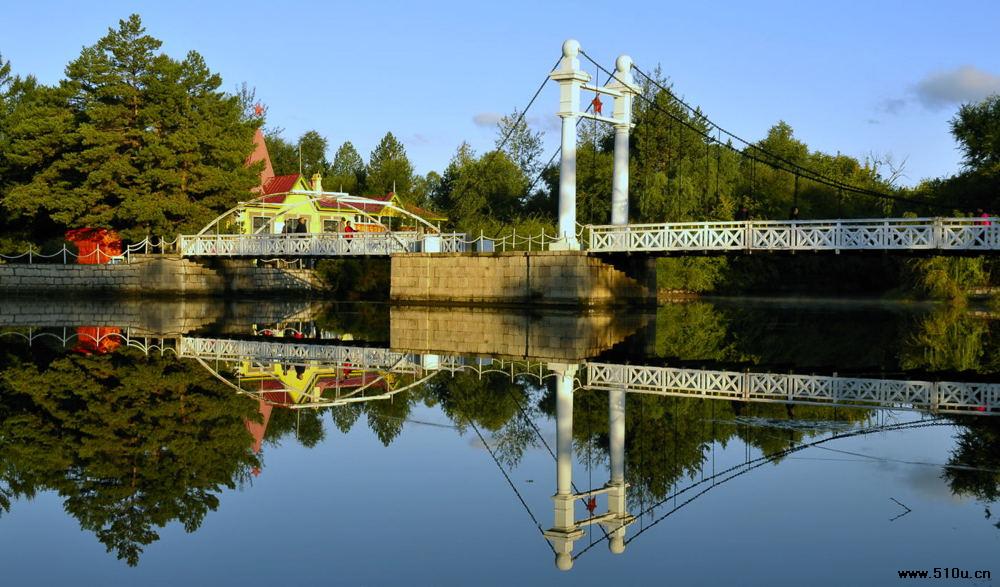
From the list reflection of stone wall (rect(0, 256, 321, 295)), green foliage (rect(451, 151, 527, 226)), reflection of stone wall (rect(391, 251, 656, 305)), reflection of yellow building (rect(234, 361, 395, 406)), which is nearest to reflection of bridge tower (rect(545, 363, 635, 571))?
reflection of yellow building (rect(234, 361, 395, 406))

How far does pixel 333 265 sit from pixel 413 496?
35.9 metres

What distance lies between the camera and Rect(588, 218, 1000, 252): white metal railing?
25.3 metres

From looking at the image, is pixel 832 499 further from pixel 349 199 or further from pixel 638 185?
pixel 638 185

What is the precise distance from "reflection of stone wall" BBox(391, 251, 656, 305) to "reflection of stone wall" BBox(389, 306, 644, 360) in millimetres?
824

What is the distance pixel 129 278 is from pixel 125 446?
31029 millimetres

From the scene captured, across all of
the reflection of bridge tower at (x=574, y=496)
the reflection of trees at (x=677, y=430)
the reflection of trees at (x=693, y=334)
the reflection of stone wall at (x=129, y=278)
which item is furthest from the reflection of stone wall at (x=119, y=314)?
the reflection of bridge tower at (x=574, y=496)

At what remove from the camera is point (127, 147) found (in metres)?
38.9

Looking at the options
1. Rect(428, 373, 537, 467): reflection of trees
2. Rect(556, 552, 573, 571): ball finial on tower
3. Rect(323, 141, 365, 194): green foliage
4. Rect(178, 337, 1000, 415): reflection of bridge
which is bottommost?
Rect(556, 552, 573, 571): ball finial on tower

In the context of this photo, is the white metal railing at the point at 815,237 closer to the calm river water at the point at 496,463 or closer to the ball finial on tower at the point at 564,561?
the calm river water at the point at 496,463

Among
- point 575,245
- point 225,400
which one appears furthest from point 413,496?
point 575,245

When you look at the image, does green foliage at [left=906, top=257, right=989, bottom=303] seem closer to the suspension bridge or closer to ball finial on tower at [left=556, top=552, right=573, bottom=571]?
the suspension bridge

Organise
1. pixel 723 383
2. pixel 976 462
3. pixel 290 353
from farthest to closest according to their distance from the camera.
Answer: pixel 290 353
pixel 723 383
pixel 976 462

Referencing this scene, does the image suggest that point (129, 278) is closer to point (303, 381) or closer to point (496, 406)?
point (303, 381)

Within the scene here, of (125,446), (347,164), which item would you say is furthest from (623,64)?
(347,164)
